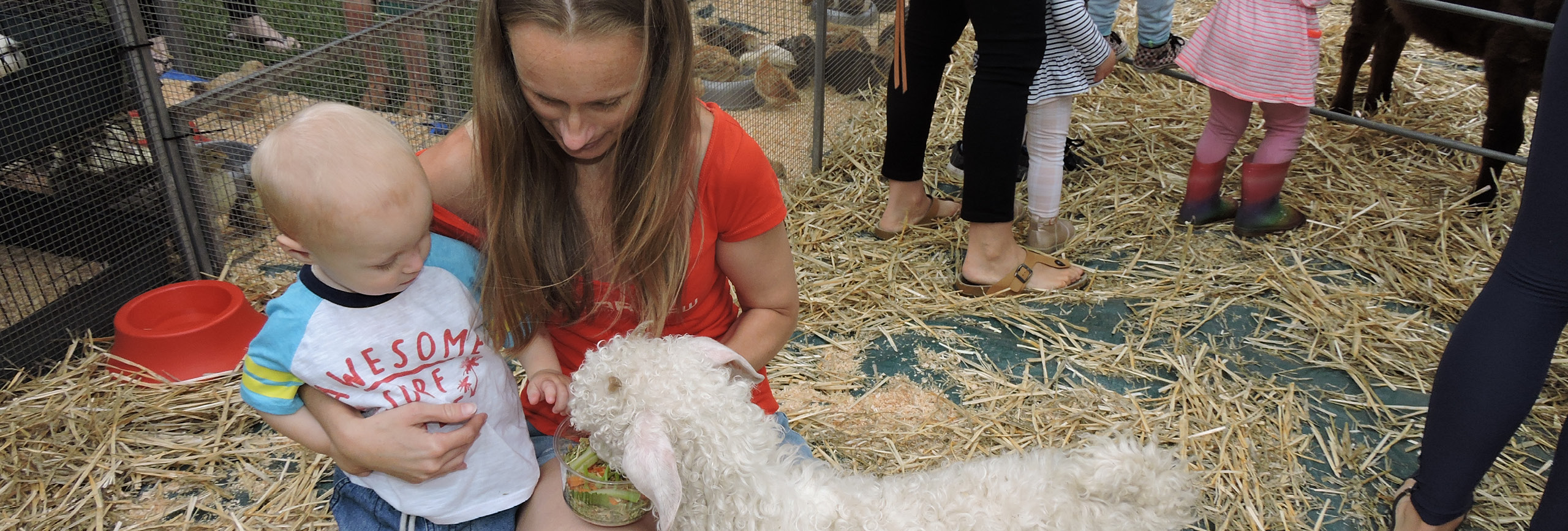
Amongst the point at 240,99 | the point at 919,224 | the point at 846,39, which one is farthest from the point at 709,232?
the point at 846,39

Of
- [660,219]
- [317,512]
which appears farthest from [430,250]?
[317,512]

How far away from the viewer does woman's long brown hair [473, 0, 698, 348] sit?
1423 millimetres

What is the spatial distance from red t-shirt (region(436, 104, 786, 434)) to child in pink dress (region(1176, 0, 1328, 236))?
235 centimetres

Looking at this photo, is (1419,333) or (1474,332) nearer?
(1474,332)

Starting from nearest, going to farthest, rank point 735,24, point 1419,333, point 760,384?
1. point 760,384
2. point 1419,333
3. point 735,24

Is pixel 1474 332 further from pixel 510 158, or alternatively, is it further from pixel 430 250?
pixel 430 250

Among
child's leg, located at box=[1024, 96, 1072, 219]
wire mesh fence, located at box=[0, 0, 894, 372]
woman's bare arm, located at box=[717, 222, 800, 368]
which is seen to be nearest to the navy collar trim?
woman's bare arm, located at box=[717, 222, 800, 368]

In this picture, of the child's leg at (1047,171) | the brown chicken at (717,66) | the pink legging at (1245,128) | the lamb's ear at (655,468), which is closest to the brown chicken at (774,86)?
the brown chicken at (717,66)

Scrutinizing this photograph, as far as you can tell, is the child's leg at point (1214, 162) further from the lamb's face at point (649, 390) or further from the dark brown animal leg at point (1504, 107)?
the lamb's face at point (649, 390)

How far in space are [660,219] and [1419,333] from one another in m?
2.75

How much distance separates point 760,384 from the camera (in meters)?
1.92

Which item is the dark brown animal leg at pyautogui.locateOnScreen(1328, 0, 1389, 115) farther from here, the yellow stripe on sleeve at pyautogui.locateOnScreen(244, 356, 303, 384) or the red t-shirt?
the yellow stripe on sleeve at pyautogui.locateOnScreen(244, 356, 303, 384)

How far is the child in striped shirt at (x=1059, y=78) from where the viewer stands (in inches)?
123

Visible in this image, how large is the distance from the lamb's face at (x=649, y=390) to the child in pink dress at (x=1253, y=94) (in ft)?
8.57
